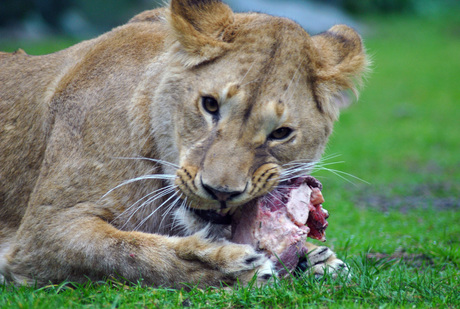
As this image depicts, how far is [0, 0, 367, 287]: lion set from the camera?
3.49 meters

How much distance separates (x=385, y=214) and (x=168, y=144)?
336cm

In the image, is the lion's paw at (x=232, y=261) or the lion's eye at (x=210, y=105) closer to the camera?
the lion's paw at (x=232, y=261)

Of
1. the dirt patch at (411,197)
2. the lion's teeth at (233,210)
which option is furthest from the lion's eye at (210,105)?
the dirt patch at (411,197)

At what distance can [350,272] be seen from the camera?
3.77 metres

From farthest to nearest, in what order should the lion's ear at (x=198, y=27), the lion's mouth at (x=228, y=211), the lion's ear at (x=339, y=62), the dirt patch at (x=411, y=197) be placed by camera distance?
the dirt patch at (x=411, y=197)
the lion's ear at (x=339, y=62)
the lion's ear at (x=198, y=27)
the lion's mouth at (x=228, y=211)

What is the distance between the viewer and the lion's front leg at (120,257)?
3443 millimetres

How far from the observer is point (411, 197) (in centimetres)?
748

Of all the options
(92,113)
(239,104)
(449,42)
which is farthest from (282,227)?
(449,42)

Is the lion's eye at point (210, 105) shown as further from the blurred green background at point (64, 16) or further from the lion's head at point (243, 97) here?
the blurred green background at point (64, 16)

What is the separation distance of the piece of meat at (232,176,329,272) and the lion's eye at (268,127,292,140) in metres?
0.29

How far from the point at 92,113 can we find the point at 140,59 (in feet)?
1.65

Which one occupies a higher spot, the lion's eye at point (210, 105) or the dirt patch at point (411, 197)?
the lion's eye at point (210, 105)

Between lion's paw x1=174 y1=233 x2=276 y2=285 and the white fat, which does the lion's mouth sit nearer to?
the white fat

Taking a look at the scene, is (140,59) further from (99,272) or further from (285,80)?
(99,272)
